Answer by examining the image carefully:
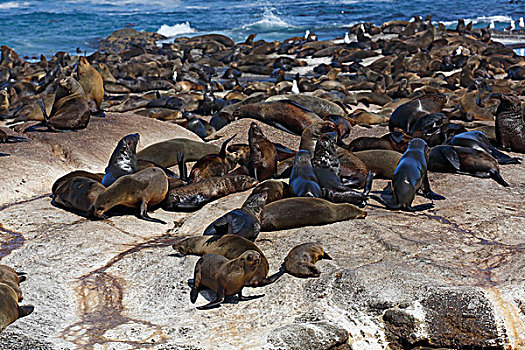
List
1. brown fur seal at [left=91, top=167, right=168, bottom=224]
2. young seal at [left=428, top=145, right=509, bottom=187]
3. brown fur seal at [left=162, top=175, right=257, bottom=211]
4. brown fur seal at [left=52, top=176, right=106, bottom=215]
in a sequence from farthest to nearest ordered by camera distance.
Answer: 1. young seal at [left=428, top=145, right=509, bottom=187]
2. brown fur seal at [left=162, top=175, right=257, bottom=211]
3. brown fur seal at [left=52, top=176, right=106, bottom=215]
4. brown fur seal at [left=91, top=167, right=168, bottom=224]

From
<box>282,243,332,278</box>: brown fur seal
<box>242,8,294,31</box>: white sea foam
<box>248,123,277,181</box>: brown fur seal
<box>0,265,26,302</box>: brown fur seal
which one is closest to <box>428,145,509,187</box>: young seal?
<box>248,123,277,181</box>: brown fur seal

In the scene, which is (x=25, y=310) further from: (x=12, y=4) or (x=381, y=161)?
(x=12, y=4)

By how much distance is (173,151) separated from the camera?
7391 millimetres

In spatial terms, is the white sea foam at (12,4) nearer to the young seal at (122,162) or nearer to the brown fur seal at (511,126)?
the young seal at (122,162)

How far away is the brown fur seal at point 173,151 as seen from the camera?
7.23 meters

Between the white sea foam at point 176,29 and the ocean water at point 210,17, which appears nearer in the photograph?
the ocean water at point 210,17

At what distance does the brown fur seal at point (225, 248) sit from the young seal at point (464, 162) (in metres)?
3.22

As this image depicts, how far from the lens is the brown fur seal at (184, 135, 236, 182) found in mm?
6430

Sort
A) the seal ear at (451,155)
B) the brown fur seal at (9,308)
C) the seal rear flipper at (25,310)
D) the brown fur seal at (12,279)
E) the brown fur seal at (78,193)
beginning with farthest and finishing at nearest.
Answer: the seal ear at (451,155)
the brown fur seal at (78,193)
the brown fur seal at (12,279)
the seal rear flipper at (25,310)
the brown fur seal at (9,308)

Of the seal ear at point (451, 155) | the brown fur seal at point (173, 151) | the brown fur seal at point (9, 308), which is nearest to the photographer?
the brown fur seal at point (9, 308)

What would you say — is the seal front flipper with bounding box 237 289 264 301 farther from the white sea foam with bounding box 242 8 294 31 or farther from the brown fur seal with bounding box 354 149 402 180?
the white sea foam with bounding box 242 8 294 31

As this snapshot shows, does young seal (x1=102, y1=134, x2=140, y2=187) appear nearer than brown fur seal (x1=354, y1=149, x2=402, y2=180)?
Yes

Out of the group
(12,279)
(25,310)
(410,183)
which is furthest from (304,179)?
(25,310)

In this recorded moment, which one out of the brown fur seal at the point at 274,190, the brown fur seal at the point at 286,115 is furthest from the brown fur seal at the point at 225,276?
the brown fur seal at the point at 286,115
